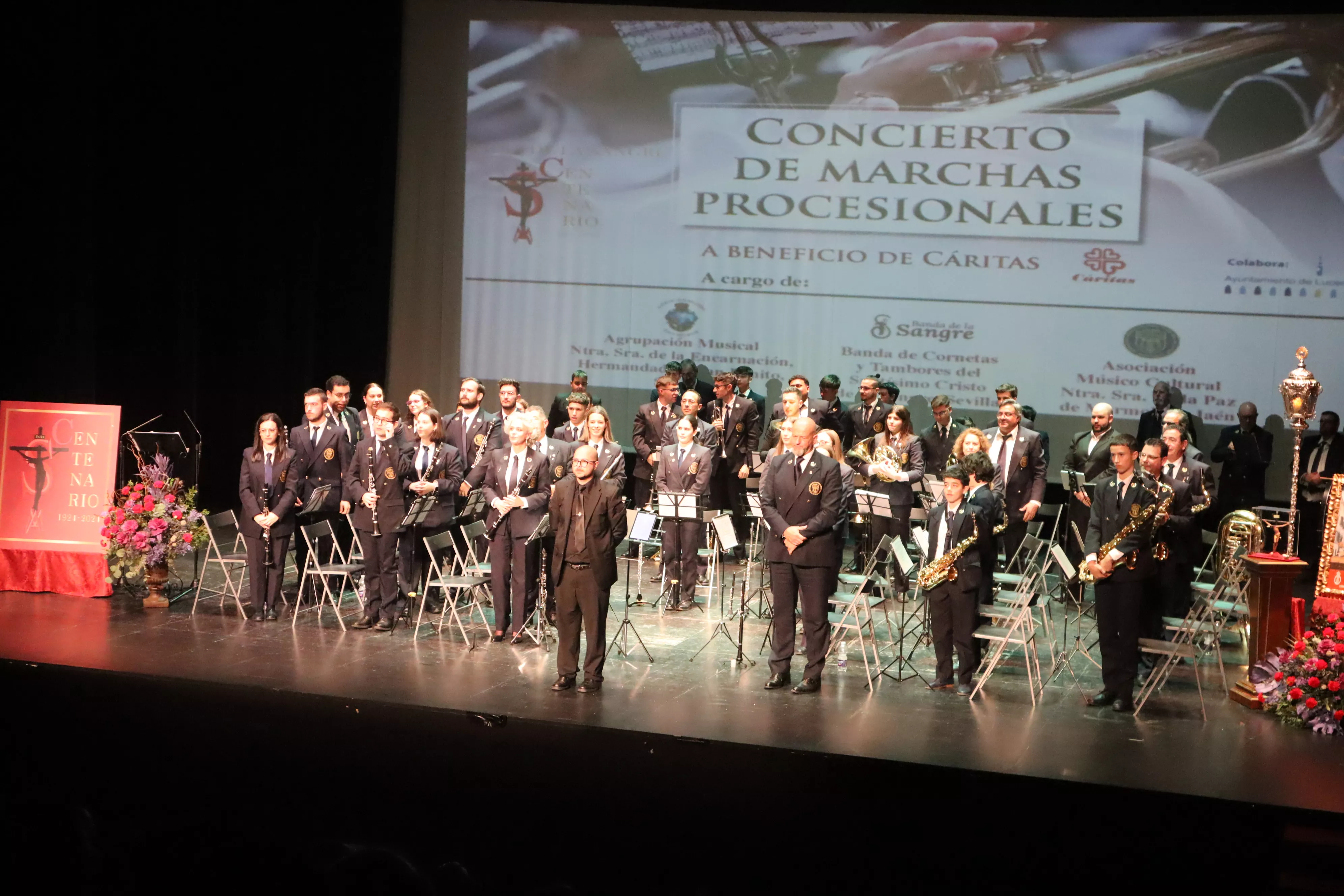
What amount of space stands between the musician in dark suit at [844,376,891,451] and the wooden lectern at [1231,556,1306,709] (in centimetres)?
374

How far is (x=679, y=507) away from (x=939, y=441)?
126 inches

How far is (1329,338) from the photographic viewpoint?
11648mm

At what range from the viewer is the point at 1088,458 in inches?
409

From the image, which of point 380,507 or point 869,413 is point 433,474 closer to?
point 380,507

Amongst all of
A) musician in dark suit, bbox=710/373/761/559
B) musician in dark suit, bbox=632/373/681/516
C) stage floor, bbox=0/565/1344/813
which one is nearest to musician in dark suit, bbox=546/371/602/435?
musician in dark suit, bbox=632/373/681/516

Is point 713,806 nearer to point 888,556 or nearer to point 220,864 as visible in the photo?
point 220,864

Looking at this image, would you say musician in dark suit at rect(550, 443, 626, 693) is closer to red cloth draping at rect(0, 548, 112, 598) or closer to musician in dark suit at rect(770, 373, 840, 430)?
musician in dark suit at rect(770, 373, 840, 430)

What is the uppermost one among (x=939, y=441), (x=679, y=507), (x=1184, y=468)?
(x=939, y=441)

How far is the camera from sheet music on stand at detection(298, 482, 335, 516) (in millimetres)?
9484

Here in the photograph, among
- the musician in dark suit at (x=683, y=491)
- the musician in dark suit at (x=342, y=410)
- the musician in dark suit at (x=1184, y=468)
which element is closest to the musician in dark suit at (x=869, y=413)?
the musician in dark suit at (x=683, y=491)

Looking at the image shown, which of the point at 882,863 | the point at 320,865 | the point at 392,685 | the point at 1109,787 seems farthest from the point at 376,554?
the point at 1109,787

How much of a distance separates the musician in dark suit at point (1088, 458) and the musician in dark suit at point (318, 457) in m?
5.82

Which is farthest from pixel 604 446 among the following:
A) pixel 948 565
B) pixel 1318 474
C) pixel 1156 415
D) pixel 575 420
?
pixel 1318 474

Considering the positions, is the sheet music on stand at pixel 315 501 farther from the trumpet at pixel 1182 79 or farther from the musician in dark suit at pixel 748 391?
the trumpet at pixel 1182 79
